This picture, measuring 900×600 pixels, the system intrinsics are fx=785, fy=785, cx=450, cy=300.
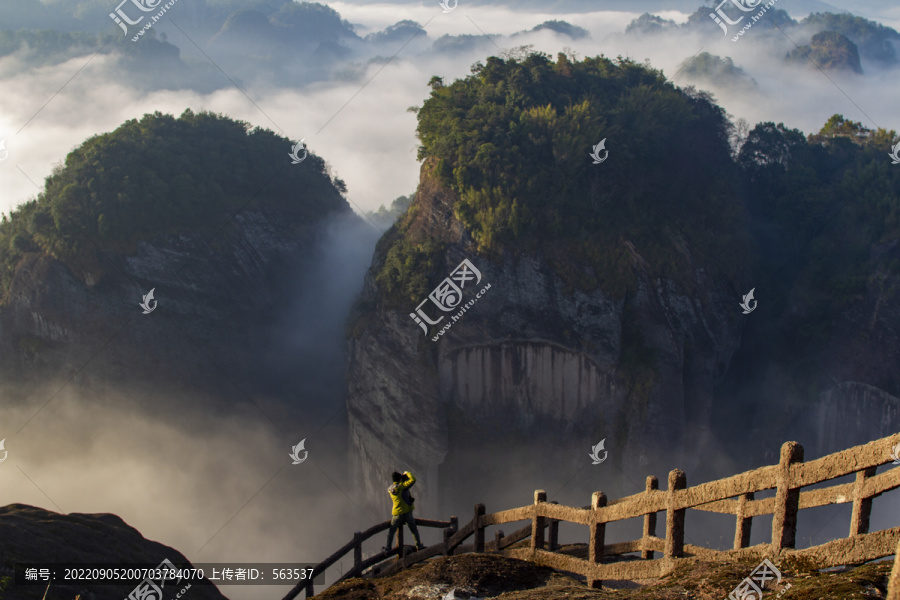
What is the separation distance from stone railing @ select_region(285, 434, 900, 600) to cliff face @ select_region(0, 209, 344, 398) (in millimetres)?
34662

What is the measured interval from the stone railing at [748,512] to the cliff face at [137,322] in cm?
3466

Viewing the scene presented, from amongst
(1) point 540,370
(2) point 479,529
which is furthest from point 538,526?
(1) point 540,370

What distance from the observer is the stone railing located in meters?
5.89

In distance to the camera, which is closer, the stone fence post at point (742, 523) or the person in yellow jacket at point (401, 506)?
the stone fence post at point (742, 523)

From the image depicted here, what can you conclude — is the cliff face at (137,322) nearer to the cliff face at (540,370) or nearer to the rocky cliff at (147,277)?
the rocky cliff at (147,277)

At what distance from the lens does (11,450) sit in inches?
1682

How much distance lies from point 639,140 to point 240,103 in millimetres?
170344

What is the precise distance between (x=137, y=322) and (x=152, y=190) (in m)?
7.43

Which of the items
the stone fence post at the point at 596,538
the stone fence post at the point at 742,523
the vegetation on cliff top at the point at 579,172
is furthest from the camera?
the vegetation on cliff top at the point at 579,172

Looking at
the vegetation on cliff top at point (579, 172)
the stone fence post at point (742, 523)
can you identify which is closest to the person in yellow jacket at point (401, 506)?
the stone fence post at point (742, 523)

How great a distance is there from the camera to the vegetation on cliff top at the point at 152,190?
41.7m

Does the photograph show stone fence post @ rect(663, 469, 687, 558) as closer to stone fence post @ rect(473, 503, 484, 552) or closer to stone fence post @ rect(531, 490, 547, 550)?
stone fence post @ rect(531, 490, 547, 550)

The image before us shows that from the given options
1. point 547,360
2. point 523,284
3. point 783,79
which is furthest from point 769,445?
point 783,79

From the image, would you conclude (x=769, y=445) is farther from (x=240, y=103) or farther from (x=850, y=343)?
(x=240, y=103)
